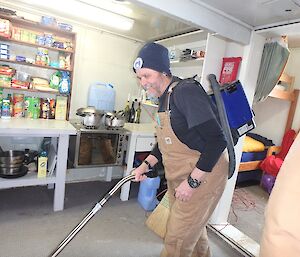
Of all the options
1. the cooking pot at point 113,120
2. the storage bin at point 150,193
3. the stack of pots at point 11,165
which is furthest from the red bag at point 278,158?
the stack of pots at point 11,165

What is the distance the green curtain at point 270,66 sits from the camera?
1.89 metres

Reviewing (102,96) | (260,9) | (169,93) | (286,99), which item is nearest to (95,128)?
(102,96)

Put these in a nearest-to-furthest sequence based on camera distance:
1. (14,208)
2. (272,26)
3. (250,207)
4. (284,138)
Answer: (272,26) < (14,208) < (250,207) < (284,138)

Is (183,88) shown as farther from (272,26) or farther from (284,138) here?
(284,138)

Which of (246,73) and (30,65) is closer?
(246,73)

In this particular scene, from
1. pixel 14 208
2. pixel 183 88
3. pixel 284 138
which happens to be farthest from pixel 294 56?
pixel 14 208

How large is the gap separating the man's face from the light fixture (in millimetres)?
1188

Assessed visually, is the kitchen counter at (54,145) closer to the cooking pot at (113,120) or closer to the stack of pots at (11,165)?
the stack of pots at (11,165)

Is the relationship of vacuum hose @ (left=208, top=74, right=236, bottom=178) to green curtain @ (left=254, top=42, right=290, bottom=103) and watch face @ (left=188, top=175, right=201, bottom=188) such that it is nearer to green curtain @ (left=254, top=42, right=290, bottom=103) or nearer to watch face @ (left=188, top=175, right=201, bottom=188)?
watch face @ (left=188, top=175, right=201, bottom=188)

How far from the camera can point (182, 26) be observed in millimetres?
2338

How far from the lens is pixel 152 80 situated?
1.26 meters

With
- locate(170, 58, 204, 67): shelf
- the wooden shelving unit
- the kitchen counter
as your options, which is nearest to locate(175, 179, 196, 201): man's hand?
the kitchen counter

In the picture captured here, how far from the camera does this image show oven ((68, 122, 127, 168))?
2.19 metres

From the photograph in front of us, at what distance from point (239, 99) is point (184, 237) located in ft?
3.06
